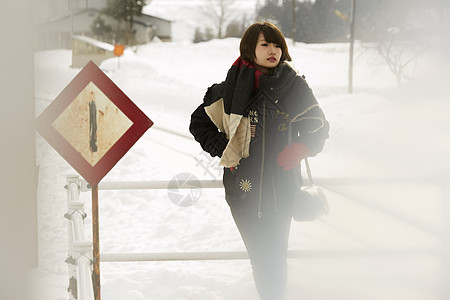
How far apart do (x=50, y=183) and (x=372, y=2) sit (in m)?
5.37

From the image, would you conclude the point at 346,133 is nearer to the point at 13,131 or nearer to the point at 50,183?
the point at 50,183

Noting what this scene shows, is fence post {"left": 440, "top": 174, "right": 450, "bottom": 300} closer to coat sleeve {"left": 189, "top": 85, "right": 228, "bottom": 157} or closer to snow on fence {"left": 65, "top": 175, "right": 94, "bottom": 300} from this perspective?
coat sleeve {"left": 189, "top": 85, "right": 228, "bottom": 157}

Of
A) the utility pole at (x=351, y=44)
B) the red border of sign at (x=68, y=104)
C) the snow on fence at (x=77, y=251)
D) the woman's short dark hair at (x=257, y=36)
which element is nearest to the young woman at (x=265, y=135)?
the woman's short dark hair at (x=257, y=36)

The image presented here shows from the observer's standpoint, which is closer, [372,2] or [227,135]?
[227,135]

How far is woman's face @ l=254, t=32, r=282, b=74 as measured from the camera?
6.82 ft

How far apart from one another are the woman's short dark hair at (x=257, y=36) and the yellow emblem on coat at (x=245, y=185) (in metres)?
0.55

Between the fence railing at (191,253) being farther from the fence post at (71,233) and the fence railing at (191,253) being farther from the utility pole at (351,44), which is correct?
the utility pole at (351,44)

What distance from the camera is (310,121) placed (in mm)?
2139

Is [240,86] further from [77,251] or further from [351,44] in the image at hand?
[351,44]

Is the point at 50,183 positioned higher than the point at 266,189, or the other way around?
the point at 266,189

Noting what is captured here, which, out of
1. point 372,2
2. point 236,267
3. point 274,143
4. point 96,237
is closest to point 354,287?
point 236,267

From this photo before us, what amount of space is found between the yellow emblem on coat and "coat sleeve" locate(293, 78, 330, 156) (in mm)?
291

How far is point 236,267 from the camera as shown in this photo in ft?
12.0

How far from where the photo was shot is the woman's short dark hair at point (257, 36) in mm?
2053
